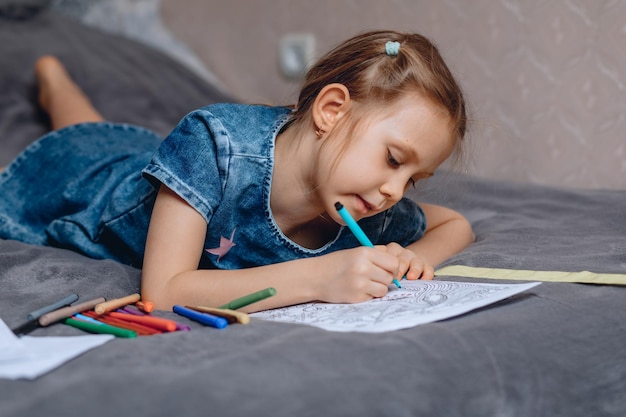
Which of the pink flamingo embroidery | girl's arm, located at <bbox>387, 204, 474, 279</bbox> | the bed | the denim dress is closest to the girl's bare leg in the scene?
the denim dress

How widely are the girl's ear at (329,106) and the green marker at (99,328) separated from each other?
0.41m

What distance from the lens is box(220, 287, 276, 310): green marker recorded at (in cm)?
79

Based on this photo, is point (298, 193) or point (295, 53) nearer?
point (298, 193)

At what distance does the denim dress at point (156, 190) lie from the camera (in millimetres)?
998

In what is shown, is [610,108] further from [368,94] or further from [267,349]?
[267,349]

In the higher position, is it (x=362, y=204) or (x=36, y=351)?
(x=362, y=204)

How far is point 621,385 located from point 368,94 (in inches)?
18.7

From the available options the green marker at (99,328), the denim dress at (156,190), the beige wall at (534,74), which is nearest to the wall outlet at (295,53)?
the beige wall at (534,74)

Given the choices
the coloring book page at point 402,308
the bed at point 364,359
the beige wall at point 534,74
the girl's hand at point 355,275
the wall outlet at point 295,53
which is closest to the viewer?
the bed at point 364,359

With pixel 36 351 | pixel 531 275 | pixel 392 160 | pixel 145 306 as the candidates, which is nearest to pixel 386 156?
pixel 392 160

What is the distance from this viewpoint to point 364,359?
2.06ft

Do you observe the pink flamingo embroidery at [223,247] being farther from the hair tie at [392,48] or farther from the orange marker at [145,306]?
the hair tie at [392,48]

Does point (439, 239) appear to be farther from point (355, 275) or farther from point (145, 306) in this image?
point (145, 306)

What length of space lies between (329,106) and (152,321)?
1.32 feet
